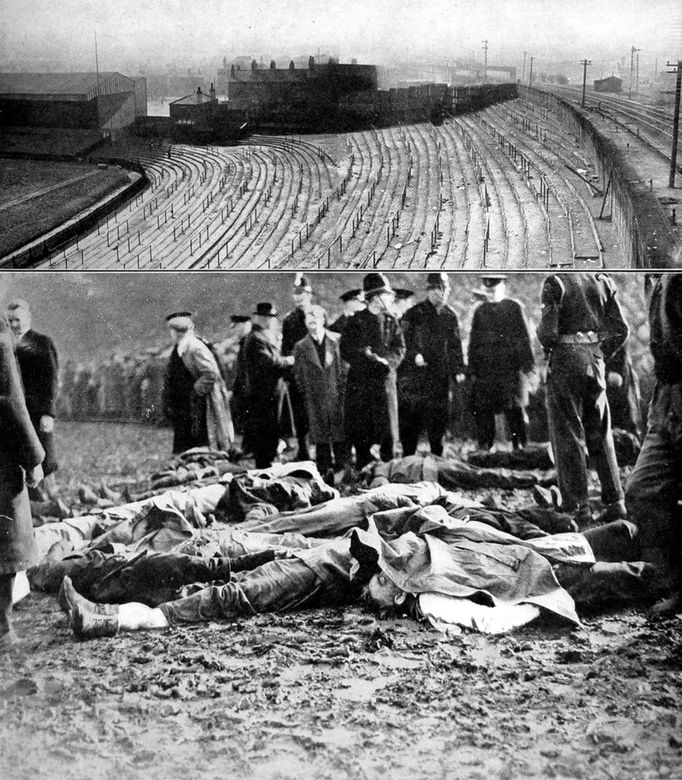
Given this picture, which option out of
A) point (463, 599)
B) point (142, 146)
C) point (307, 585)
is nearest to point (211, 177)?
point (142, 146)

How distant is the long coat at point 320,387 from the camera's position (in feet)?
16.4

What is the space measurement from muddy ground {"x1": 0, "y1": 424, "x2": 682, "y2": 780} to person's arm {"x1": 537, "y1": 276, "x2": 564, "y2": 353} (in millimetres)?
1421

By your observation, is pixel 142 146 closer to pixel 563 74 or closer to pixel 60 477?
pixel 60 477

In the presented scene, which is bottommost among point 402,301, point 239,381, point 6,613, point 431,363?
point 6,613

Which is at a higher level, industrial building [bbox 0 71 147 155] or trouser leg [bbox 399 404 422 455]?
industrial building [bbox 0 71 147 155]

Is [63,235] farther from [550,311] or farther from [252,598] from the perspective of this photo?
[550,311]

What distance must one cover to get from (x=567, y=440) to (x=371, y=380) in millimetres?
1083

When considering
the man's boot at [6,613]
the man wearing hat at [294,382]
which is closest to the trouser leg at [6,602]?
the man's boot at [6,613]

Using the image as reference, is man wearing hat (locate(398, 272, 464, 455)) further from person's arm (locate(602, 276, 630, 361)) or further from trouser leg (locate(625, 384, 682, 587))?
trouser leg (locate(625, 384, 682, 587))

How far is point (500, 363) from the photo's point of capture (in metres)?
4.90

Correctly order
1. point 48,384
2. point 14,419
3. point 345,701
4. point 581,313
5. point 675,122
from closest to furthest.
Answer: point 345,701, point 675,122, point 581,313, point 14,419, point 48,384

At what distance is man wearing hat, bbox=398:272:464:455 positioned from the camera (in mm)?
4922

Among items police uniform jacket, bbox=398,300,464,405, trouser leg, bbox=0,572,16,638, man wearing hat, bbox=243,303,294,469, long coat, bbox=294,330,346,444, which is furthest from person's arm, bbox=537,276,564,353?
trouser leg, bbox=0,572,16,638

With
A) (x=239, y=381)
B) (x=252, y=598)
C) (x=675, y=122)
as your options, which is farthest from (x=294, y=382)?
(x=675, y=122)
